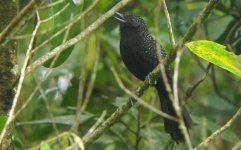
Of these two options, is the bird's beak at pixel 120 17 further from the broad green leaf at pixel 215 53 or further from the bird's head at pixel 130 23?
the broad green leaf at pixel 215 53

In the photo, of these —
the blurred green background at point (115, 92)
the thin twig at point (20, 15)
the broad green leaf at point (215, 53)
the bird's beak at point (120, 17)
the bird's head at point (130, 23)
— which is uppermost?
the thin twig at point (20, 15)

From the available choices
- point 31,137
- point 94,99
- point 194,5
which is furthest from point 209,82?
point 31,137

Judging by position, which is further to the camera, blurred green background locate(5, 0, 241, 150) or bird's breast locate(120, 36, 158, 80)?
bird's breast locate(120, 36, 158, 80)

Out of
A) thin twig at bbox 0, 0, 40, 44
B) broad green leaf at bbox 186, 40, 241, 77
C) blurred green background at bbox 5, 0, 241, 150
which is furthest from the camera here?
blurred green background at bbox 5, 0, 241, 150

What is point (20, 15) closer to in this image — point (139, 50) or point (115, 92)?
point (139, 50)

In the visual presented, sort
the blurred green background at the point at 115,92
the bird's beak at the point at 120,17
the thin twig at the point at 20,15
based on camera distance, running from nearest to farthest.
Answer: the thin twig at the point at 20,15 → the blurred green background at the point at 115,92 → the bird's beak at the point at 120,17

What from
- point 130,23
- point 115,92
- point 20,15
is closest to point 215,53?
point 20,15

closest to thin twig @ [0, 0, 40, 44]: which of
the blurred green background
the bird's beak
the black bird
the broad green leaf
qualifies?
the broad green leaf

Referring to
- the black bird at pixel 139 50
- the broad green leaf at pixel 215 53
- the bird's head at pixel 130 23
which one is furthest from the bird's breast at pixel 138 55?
the broad green leaf at pixel 215 53

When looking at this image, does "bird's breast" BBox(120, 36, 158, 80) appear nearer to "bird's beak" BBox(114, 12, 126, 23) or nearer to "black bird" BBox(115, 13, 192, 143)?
"black bird" BBox(115, 13, 192, 143)
